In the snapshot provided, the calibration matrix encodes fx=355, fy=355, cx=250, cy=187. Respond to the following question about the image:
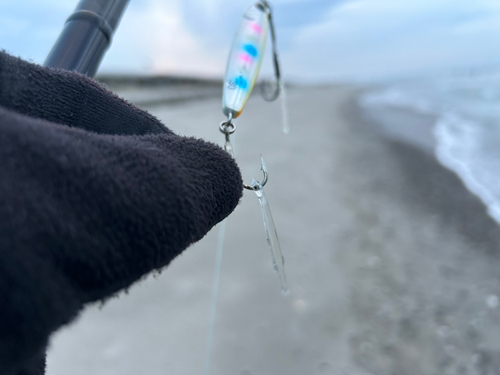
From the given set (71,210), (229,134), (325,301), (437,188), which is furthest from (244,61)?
(437,188)

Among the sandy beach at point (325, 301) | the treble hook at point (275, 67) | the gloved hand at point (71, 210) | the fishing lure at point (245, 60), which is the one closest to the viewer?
the gloved hand at point (71, 210)

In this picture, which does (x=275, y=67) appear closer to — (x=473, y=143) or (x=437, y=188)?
(x=437, y=188)

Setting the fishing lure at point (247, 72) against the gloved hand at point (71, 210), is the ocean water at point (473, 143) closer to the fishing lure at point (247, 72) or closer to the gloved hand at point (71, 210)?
the fishing lure at point (247, 72)

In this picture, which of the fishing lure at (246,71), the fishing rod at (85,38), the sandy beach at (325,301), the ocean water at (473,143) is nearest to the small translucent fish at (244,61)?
the fishing lure at (246,71)

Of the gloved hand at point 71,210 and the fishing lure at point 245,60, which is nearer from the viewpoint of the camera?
the gloved hand at point 71,210

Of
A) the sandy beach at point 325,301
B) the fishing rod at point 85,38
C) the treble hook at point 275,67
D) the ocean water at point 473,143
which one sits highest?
the fishing rod at point 85,38

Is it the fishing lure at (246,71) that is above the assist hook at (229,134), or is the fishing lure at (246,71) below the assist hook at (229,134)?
above

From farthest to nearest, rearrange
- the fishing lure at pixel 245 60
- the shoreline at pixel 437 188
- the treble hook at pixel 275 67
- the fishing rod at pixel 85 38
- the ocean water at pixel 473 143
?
the ocean water at pixel 473 143, the shoreline at pixel 437 188, the treble hook at pixel 275 67, the fishing lure at pixel 245 60, the fishing rod at pixel 85 38
